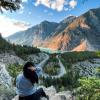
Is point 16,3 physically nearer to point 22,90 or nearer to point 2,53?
point 22,90

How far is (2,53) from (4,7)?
18013 centimetres

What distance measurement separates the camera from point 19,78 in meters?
14.2

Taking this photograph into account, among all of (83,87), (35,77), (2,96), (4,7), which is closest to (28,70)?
(35,77)

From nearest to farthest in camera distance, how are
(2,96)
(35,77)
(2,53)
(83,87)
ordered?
(35,77) → (83,87) → (2,96) → (2,53)

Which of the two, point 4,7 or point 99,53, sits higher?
point 4,7

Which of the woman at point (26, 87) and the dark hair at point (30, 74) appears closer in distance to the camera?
the dark hair at point (30, 74)

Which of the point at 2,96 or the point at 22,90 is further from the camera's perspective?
the point at 2,96

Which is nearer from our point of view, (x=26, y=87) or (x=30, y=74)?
(x=30, y=74)

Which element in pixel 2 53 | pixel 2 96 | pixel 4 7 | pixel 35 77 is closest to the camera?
pixel 35 77

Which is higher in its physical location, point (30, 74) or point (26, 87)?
point (30, 74)

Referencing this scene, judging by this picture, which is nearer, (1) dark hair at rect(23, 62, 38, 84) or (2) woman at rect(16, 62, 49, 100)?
(1) dark hair at rect(23, 62, 38, 84)

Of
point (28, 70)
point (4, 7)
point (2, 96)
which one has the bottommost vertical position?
point (2, 96)

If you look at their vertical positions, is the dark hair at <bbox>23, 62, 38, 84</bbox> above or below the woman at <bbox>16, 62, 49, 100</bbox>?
above

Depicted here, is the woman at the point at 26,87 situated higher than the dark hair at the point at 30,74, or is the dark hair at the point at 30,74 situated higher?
the dark hair at the point at 30,74
